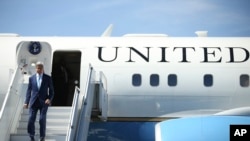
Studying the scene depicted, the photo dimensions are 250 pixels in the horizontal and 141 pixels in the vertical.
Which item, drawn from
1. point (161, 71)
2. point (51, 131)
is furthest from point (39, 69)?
point (161, 71)

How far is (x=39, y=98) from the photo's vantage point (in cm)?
1046

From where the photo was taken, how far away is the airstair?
10.4 meters

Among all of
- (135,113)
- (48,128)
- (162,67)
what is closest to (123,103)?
(135,113)

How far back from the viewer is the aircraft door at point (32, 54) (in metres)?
13.2

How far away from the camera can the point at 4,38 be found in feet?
44.7

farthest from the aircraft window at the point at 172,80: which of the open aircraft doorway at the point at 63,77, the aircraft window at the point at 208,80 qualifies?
the open aircraft doorway at the point at 63,77

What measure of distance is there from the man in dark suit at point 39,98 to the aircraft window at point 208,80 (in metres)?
4.44

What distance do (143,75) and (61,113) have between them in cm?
260

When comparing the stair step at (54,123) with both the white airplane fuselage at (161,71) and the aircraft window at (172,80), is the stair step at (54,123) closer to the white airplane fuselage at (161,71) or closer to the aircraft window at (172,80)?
the white airplane fuselage at (161,71)

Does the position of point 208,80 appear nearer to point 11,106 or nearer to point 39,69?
point 39,69

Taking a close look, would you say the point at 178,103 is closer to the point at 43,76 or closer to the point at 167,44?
the point at 167,44

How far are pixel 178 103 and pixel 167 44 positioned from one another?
5.89 feet

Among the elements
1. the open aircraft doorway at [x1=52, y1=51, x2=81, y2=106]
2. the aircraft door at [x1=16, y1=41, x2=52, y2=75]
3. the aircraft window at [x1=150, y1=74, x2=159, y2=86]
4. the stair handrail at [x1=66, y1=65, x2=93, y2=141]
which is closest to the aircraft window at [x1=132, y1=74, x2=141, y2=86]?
the aircraft window at [x1=150, y1=74, x2=159, y2=86]

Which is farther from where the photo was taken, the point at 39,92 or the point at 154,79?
the point at 154,79
